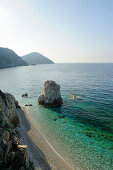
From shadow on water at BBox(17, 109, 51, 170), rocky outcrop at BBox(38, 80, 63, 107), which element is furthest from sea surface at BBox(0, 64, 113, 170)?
shadow on water at BBox(17, 109, 51, 170)

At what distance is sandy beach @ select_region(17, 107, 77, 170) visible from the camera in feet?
66.8

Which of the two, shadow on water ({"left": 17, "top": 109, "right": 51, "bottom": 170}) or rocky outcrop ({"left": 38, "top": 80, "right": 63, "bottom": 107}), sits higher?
rocky outcrop ({"left": 38, "top": 80, "right": 63, "bottom": 107})

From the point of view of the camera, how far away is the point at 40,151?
2333 cm

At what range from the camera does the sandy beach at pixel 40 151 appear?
2036cm

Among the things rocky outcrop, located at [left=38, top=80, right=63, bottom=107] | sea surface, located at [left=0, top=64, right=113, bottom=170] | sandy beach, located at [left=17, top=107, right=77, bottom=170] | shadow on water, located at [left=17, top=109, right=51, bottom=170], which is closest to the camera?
shadow on water, located at [left=17, top=109, right=51, bottom=170]

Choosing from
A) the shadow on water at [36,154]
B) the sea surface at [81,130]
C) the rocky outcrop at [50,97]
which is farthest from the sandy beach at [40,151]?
the rocky outcrop at [50,97]

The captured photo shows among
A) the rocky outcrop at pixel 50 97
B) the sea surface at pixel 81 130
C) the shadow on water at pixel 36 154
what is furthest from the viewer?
the rocky outcrop at pixel 50 97

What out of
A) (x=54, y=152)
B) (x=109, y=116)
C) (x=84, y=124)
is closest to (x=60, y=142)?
(x=54, y=152)

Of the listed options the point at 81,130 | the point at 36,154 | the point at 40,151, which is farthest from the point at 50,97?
the point at 36,154

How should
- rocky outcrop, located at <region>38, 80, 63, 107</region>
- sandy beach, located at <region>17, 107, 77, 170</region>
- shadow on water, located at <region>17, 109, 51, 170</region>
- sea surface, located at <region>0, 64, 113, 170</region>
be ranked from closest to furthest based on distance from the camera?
shadow on water, located at <region>17, 109, 51, 170</region>, sandy beach, located at <region>17, 107, 77, 170</region>, sea surface, located at <region>0, 64, 113, 170</region>, rocky outcrop, located at <region>38, 80, 63, 107</region>

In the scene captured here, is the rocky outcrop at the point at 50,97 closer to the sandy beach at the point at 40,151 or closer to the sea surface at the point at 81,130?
the sea surface at the point at 81,130

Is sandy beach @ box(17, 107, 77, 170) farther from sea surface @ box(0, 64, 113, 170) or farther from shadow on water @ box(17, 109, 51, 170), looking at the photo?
sea surface @ box(0, 64, 113, 170)

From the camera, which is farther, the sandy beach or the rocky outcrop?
the rocky outcrop

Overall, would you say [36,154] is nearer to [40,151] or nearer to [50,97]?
[40,151]
